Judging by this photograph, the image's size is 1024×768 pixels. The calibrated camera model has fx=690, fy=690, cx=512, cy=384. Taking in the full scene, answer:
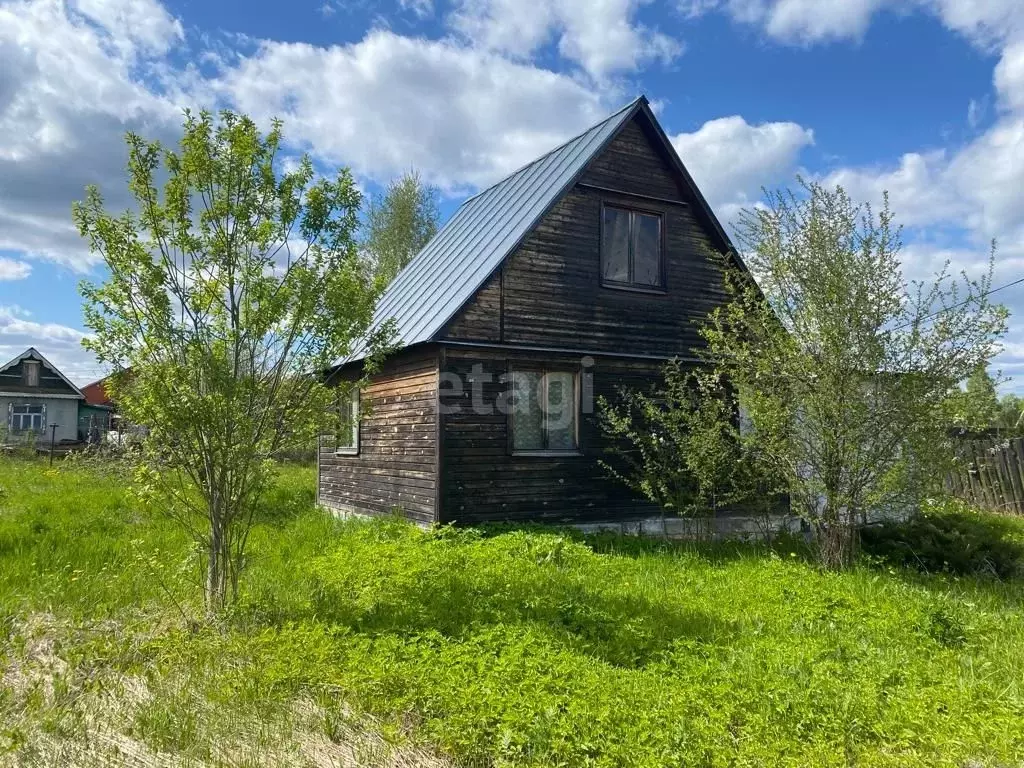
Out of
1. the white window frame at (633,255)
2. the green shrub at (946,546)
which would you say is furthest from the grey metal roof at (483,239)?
the green shrub at (946,546)

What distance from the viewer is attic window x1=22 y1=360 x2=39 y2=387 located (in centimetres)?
3541

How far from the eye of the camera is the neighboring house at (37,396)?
115 ft

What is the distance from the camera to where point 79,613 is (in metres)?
5.81

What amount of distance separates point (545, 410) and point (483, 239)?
346cm

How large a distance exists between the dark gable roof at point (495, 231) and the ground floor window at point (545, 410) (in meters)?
1.66

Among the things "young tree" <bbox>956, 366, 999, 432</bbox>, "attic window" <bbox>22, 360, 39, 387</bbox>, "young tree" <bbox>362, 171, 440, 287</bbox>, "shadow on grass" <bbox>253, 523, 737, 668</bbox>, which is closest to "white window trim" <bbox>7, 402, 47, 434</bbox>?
"attic window" <bbox>22, 360, 39, 387</bbox>

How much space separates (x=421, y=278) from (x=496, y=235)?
7.72 feet

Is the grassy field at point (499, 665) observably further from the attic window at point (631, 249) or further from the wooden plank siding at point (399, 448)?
the attic window at point (631, 249)

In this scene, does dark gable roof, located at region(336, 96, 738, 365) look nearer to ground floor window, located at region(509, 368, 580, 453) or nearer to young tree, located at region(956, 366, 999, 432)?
ground floor window, located at region(509, 368, 580, 453)

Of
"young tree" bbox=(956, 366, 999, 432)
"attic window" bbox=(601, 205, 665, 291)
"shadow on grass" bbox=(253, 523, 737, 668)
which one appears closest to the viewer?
"shadow on grass" bbox=(253, 523, 737, 668)

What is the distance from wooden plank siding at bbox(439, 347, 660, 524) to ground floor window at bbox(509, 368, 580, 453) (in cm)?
19

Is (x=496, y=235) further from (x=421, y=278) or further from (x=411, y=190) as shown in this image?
(x=411, y=190)

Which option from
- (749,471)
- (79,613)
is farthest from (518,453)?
(79,613)

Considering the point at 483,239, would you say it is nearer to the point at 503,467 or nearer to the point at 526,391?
the point at 526,391
